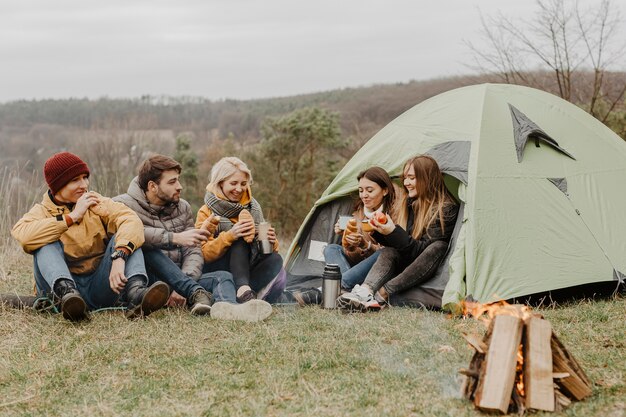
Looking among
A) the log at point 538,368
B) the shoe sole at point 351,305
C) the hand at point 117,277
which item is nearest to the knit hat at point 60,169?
the hand at point 117,277

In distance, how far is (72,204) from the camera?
473 centimetres

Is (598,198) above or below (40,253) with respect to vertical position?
above

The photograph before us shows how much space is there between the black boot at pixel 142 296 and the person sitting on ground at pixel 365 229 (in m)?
→ 1.17

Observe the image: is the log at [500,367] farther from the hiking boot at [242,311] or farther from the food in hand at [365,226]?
the food in hand at [365,226]

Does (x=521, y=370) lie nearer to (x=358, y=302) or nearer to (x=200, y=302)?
(x=358, y=302)

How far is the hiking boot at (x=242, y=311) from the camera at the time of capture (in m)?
4.55

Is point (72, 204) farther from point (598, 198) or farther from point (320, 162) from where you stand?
point (320, 162)

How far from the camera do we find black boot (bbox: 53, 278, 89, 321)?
13.9ft

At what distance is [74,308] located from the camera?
4301 millimetres

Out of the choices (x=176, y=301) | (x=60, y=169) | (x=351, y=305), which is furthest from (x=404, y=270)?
(x=60, y=169)

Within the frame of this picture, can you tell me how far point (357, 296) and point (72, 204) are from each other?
6.88 ft

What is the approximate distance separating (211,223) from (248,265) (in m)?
0.44

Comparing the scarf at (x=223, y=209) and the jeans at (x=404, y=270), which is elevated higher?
the scarf at (x=223, y=209)

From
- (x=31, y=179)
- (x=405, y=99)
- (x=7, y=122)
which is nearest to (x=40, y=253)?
(x=31, y=179)
